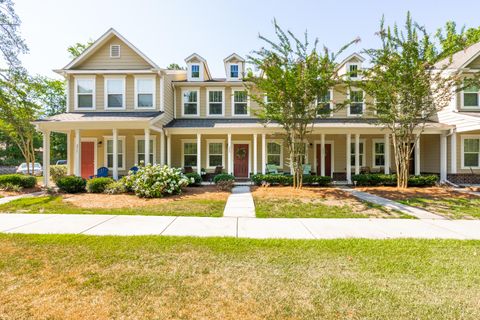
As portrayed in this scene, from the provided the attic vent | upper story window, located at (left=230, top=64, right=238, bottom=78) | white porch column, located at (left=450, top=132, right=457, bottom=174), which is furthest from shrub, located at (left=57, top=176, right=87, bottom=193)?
white porch column, located at (left=450, top=132, right=457, bottom=174)

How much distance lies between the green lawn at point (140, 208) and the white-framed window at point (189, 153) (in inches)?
282

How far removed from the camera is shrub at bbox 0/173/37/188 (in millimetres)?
10953

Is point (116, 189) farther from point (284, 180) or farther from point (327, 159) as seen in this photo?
point (327, 159)

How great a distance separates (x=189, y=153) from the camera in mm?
15680

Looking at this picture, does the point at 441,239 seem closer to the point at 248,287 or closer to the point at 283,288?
the point at 283,288

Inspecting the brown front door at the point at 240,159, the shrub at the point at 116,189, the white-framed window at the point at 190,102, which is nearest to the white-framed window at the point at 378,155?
the brown front door at the point at 240,159

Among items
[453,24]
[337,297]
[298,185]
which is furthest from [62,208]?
[453,24]

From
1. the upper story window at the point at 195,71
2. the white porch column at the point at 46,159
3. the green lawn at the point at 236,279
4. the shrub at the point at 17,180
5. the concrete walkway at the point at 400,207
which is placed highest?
the upper story window at the point at 195,71

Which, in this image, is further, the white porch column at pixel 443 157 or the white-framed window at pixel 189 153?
the white-framed window at pixel 189 153

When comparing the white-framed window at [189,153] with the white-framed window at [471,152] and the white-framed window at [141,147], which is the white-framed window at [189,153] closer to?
the white-framed window at [141,147]

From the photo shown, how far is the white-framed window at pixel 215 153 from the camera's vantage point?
15625 millimetres

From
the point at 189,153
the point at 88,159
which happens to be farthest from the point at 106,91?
the point at 189,153

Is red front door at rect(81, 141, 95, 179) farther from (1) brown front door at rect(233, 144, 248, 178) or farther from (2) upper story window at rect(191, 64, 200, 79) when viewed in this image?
(1) brown front door at rect(233, 144, 248, 178)

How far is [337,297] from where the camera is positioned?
2836 mm
